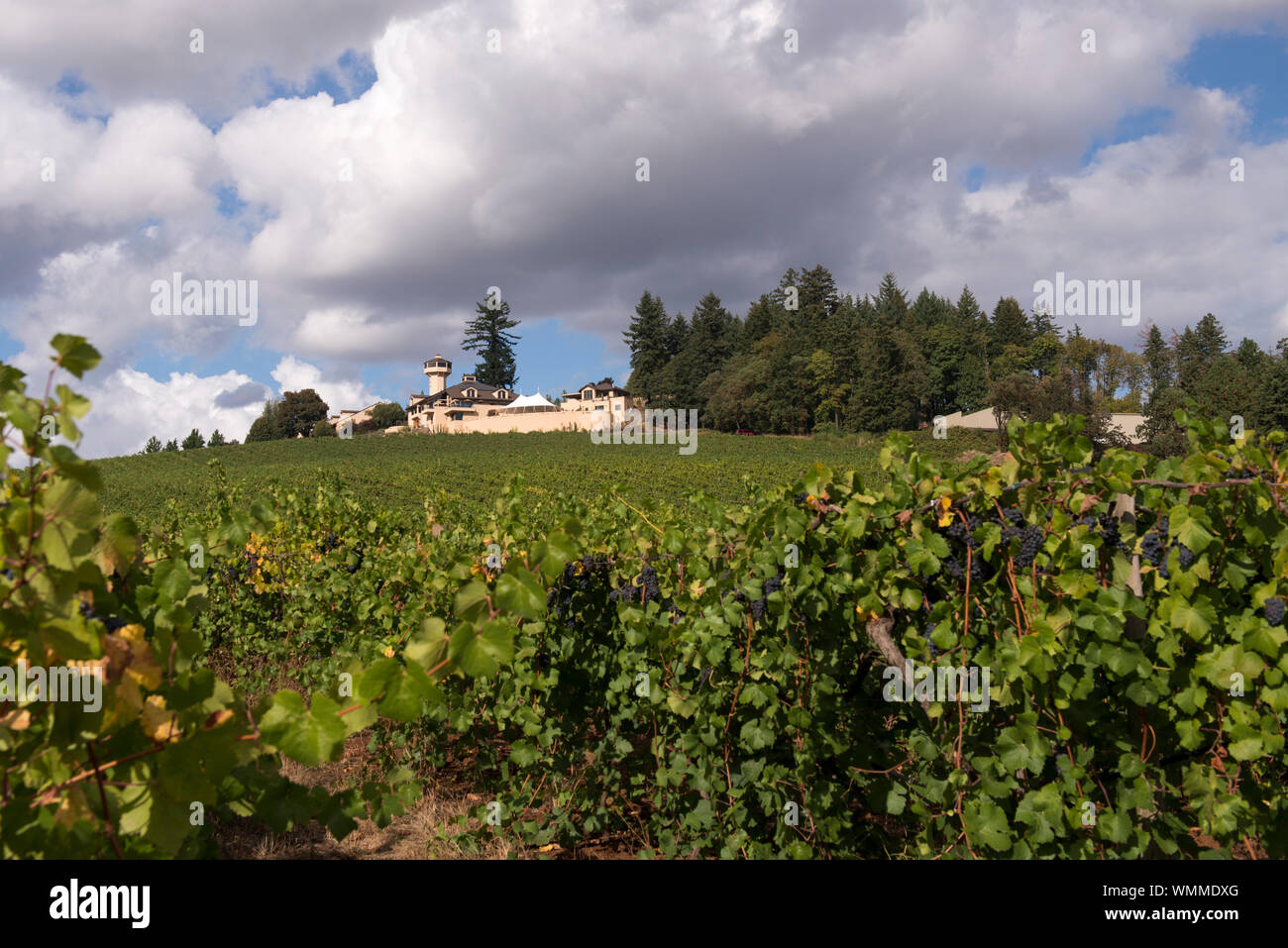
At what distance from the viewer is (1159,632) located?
8.41 ft

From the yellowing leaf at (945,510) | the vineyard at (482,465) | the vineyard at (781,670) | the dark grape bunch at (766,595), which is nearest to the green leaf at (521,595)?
the vineyard at (781,670)

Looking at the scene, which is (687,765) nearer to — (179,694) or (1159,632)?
(1159,632)

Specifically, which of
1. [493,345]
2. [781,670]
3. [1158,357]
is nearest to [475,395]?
[493,345]

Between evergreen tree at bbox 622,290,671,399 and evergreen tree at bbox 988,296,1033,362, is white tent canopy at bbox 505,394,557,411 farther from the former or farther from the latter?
evergreen tree at bbox 988,296,1033,362

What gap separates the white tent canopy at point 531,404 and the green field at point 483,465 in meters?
10.8

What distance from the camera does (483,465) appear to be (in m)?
52.2

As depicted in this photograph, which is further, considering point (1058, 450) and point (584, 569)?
point (584, 569)

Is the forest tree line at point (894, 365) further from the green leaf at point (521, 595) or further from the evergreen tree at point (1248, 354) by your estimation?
the green leaf at point (521, 595)

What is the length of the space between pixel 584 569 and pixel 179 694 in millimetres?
2571
